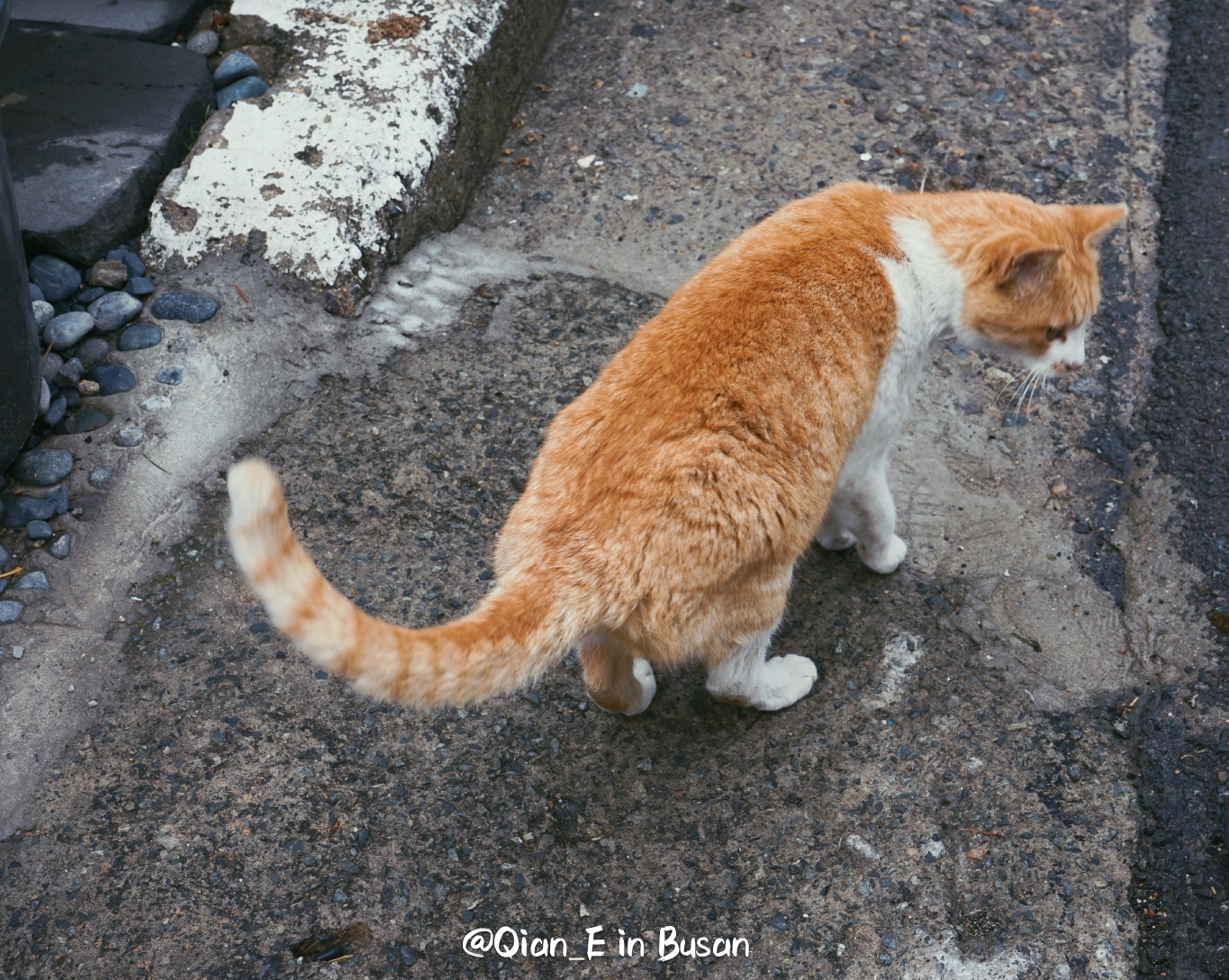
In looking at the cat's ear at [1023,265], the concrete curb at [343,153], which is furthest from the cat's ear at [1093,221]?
the concrete curb at [343,153]

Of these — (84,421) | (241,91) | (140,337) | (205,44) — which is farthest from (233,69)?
(84,421)

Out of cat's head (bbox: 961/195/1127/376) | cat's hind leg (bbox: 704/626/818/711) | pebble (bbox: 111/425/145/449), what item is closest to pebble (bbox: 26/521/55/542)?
pebble (bbox: 111/425/145/449)

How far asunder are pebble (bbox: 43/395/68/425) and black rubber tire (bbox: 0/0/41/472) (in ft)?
0.53

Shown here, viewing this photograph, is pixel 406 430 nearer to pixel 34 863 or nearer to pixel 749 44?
pixel 34 863

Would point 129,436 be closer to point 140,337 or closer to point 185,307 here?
point 140,337

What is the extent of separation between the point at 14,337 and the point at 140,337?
584 millimetres

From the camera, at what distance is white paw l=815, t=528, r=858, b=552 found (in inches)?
122

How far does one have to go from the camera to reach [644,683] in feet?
8.95

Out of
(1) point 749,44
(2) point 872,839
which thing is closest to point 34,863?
(2) point 872,839

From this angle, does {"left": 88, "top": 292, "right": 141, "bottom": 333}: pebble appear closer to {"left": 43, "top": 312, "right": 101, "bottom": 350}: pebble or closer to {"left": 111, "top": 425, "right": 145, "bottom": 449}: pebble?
{"left": 43, "top": 312, "right": 101, "bottom": 350}: pebble

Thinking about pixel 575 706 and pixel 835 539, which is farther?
pixel 835 539

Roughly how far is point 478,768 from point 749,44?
3454 millimetres

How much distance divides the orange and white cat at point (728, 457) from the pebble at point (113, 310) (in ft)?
5.54

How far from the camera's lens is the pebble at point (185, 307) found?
130 inches
